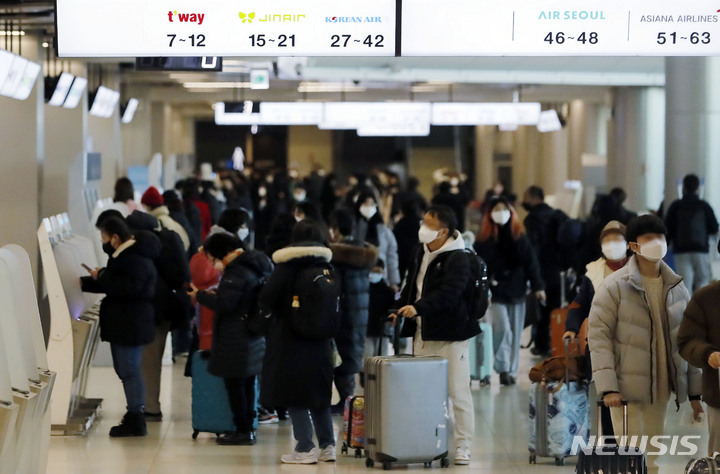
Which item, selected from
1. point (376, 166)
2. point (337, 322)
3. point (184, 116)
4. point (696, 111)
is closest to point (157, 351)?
point (337, 322)

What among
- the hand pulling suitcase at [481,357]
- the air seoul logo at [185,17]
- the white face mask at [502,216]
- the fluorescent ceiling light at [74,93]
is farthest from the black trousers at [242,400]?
the fluorescent ceiling light at [74,93]

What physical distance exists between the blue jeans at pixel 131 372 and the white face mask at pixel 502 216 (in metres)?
3.15

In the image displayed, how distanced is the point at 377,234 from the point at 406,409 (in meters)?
4.09

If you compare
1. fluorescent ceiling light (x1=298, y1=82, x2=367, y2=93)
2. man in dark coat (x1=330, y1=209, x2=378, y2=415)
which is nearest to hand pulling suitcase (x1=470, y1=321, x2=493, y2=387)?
man in dark coat (x1=330, y1=209, x2=378, y2=415)

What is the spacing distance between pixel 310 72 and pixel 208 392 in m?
11.9

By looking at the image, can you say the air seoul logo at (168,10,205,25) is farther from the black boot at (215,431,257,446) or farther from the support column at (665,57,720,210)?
the support column at (665,57,720,210)

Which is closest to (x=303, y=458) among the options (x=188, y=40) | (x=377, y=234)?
(x=188, y=40)

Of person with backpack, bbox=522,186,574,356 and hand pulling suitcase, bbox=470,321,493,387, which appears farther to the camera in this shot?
person with backpack, bbox=522,186,574,356

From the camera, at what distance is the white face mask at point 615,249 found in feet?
20.2

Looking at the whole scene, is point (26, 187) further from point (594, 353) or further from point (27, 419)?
point (594, 353)

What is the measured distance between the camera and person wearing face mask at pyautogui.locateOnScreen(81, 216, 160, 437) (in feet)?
23.7

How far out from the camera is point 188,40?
19.8 feet

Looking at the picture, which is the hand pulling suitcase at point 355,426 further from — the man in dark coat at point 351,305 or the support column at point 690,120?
the support column at point 690,120

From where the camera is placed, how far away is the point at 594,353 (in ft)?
16.7
